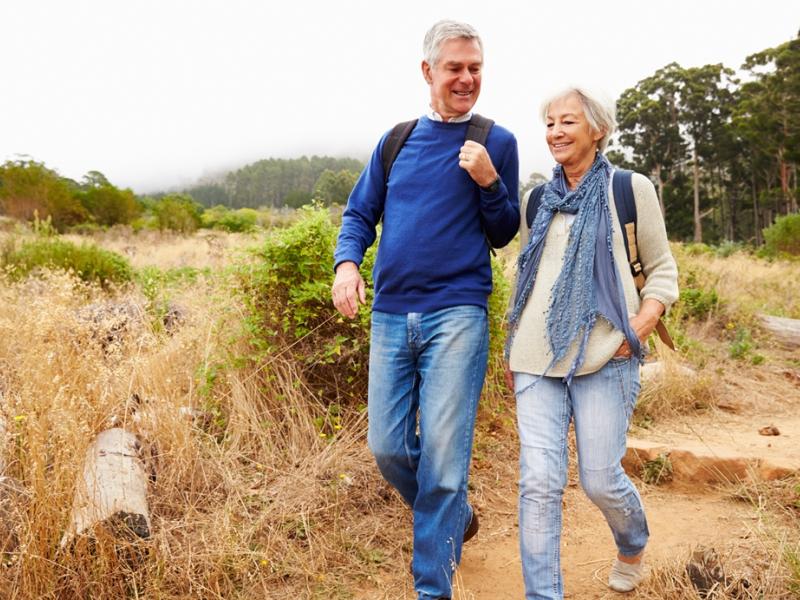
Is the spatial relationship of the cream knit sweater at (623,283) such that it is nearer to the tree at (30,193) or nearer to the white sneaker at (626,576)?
the white sneaker at (626,576)

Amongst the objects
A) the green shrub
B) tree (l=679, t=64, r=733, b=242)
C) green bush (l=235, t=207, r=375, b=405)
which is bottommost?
the green shrub

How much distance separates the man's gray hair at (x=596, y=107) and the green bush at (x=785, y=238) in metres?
17.8

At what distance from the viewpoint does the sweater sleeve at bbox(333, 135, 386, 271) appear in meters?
2.91

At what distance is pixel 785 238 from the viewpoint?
18.7m

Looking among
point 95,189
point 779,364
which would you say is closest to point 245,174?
point 95,189

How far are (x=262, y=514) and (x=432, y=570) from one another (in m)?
0.91

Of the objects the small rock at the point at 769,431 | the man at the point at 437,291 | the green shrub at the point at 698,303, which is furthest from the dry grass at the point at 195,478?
the green shrub at the point at 698,303

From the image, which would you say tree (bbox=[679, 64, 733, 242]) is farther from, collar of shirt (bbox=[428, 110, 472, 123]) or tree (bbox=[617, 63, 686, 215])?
collar of shirt (bbox=[428, 110, 472, 123])

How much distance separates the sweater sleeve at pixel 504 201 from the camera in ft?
8.71

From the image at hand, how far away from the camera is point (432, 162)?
2754mm

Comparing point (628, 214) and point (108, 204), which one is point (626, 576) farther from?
point (108, 204)

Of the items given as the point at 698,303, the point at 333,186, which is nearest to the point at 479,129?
the point at 333,186

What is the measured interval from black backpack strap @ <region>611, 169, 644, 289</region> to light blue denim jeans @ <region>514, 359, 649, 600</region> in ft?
1.40

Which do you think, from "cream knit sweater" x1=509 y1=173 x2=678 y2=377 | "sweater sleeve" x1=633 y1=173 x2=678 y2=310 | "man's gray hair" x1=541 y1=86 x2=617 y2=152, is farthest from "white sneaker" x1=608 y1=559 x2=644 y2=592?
"man's gray hair" x1=541 y1=86 x2=617 y2=152
